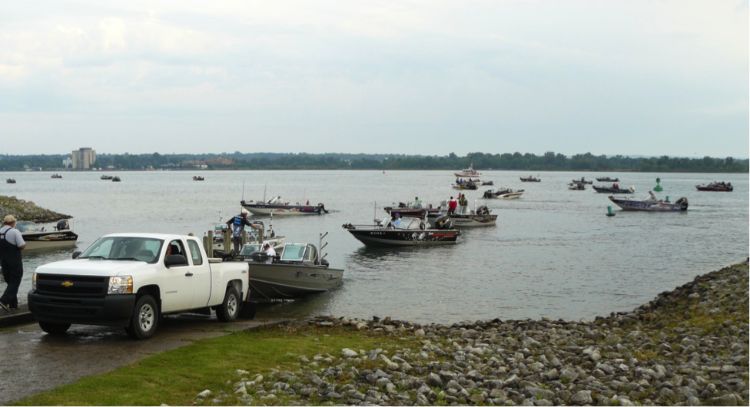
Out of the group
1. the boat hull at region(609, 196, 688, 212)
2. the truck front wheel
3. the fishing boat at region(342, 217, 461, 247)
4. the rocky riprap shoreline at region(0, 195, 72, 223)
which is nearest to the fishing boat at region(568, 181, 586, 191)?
the boat hull at region(609, 196, 688, 212)

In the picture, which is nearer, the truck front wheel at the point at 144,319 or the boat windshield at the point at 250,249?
the truck front wheel at the point at 144,319

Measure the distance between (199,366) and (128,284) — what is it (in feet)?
7.99

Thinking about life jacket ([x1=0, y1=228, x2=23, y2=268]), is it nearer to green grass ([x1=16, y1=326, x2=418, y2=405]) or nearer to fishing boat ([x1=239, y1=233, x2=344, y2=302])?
green grass ([x1=16, y1=326, x2=418, y2=405])

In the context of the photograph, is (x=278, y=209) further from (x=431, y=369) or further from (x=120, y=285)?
(x=431, y=369)

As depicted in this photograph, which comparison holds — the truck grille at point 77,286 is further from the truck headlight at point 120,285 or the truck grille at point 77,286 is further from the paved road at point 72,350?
the paved road at point 72,350

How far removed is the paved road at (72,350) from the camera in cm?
1153

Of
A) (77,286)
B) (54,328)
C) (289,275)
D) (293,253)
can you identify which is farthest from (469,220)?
(77,286)

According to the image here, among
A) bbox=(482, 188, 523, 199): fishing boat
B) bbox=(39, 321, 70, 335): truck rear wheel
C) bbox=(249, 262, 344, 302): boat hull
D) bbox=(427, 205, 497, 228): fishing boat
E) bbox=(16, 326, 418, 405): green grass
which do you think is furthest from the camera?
bbox=(482, 188, 523, 199): fishing boat

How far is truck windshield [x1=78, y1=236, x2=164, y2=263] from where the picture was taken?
595 inches

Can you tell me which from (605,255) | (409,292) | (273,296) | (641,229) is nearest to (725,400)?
(273,296)

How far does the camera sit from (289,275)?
26.6 m

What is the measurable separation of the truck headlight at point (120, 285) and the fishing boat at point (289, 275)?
36.8 feet

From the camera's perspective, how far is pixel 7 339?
14492 millimetres

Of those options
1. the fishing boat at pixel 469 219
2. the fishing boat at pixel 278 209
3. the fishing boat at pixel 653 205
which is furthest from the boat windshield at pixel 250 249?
the fishing boat at pixel 653 205
